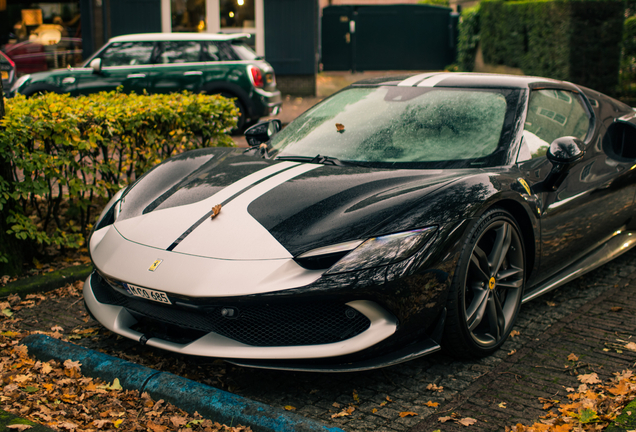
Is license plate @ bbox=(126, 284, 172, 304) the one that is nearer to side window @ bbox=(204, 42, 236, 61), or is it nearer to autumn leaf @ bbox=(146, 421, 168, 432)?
autumn leaf @ bbox=(146, 421, 168, 432)

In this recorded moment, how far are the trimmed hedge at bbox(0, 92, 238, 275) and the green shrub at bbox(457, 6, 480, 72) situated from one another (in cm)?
1722

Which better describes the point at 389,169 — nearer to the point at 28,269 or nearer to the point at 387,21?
the point at 28,269

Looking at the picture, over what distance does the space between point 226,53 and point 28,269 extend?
25.3 ft

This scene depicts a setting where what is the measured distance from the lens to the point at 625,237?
4723 millimetres

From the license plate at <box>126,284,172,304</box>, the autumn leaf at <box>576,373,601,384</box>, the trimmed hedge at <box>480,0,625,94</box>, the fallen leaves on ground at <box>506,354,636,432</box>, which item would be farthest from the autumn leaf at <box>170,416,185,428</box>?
the trimmed hedge at <box>480,0,625,94</box>

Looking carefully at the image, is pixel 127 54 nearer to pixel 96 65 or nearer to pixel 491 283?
pixel 96 65

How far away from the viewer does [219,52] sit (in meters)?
11.8

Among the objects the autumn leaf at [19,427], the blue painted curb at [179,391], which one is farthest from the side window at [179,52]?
the autumn leaf at [19,427]

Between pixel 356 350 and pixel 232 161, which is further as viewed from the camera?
pixel 232 161

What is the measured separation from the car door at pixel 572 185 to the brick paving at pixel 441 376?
1.37 ft

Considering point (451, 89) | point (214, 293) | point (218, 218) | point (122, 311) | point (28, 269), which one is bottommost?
point (28, 269)

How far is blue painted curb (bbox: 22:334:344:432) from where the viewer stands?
2.68 meters

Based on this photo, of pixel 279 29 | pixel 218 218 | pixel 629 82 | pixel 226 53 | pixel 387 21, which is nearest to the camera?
pixel 218 218

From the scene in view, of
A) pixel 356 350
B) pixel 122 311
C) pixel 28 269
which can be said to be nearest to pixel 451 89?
pixel 356 350
